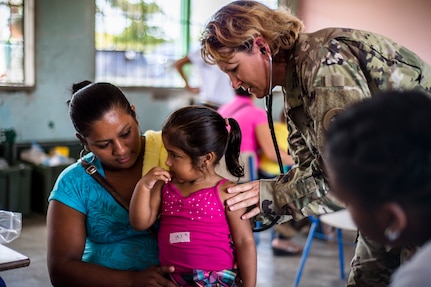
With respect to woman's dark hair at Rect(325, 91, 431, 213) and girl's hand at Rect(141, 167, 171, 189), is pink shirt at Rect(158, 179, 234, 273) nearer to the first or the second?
girl's hand at Rect(141, 167, 171, 189)

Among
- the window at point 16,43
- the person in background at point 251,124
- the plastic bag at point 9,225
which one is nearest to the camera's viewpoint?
the plastic bag at point 9,225

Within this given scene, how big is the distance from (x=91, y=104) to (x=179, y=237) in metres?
0.49

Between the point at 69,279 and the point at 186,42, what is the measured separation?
5844mm

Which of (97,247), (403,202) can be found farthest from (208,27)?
(403,202)

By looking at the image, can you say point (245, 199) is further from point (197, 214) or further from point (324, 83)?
point (324, 83)

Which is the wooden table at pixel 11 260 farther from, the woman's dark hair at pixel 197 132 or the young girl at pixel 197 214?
the woman's dark hair at pixel 197 132

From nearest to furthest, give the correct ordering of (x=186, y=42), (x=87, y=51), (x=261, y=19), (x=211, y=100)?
(x=261, y=19) → (x=211, y=100) → (x=87, y=51) → (x=186, y=42)

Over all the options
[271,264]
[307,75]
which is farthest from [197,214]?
[271,264]

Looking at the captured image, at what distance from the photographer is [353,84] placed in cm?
163

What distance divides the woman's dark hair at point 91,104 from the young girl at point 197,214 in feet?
0.62

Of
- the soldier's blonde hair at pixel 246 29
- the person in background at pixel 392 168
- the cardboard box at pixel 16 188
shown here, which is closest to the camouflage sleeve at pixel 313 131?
the soldier's blonde hair at pixel 246 29

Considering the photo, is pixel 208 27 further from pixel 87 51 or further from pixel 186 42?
pixel 186 42

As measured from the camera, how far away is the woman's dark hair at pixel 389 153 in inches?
34.2

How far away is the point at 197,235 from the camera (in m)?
1.86
